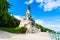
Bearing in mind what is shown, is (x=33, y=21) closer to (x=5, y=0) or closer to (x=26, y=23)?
(x=26, y=23)

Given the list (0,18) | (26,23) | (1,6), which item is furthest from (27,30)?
(1,6)

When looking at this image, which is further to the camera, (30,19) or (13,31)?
(30,19)

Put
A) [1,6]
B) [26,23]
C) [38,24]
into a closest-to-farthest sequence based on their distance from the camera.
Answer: [1,6]
[26,23]
[38,24]

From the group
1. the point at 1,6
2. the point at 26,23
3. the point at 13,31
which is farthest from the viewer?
the point at 26,23

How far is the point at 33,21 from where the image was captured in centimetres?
4350

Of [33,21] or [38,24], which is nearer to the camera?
[33,21]

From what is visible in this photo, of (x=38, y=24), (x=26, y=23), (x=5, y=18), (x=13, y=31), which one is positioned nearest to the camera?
(x=5, y=18)

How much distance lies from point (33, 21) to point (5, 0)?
13.5 m

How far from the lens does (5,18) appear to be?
106 ft

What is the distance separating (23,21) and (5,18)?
10.9m

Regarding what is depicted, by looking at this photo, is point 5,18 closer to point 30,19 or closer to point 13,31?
point 13,31

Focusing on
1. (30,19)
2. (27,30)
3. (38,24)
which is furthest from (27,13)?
(38,24)

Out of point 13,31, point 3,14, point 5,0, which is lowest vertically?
point 13,31

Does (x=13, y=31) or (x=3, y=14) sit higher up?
(x=3, y=14)
